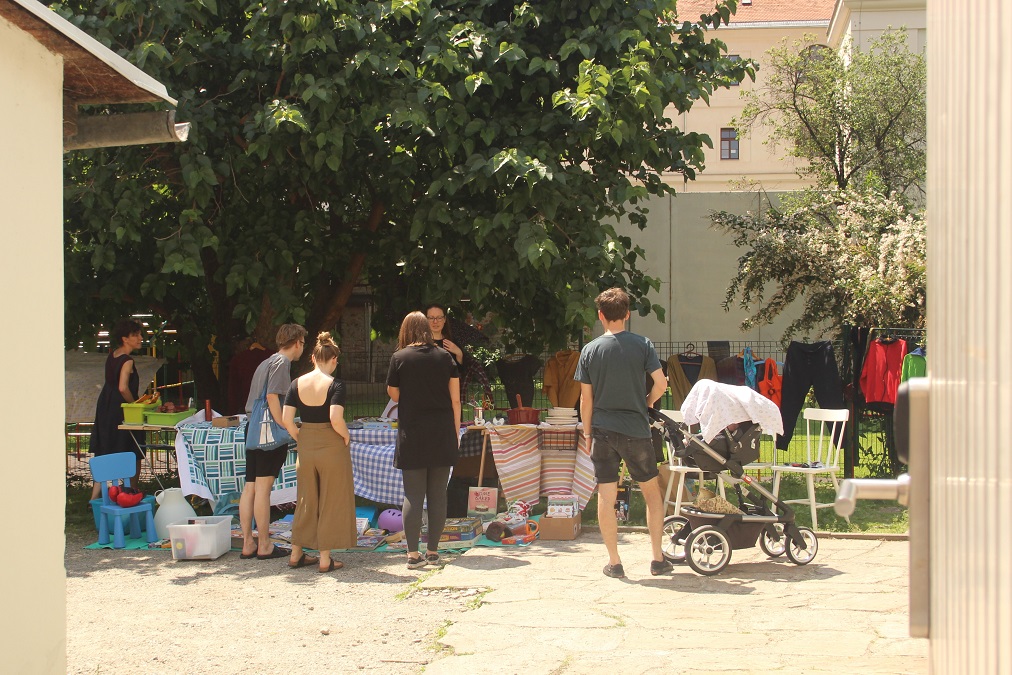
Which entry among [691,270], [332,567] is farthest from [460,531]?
[691,270]

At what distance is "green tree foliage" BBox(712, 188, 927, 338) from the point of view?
13.4 m

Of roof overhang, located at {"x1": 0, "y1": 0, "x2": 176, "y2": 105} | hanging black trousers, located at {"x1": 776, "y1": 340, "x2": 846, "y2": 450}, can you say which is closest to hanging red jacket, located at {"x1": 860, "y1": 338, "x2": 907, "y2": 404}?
hanging black trousers, located at {"x1": 776, "y1": 340, "x2": 846, "y2": 450}

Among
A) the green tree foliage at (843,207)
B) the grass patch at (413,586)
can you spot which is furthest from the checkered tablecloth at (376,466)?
the green tree foliage at (843,207)

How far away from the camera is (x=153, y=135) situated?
5.40 metres

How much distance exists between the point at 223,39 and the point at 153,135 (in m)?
4.95

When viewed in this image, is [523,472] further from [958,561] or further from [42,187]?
[958,561]

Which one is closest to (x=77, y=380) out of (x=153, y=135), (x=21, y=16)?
(x=153, y=135)

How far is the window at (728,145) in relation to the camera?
45656 mm

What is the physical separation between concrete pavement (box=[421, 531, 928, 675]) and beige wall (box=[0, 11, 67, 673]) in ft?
6.58

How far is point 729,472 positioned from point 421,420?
7.69ft

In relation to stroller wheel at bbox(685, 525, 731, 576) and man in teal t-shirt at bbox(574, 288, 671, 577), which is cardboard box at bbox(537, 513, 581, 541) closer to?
man in teal t-shirt at bbox(574, 288, 671, 577)

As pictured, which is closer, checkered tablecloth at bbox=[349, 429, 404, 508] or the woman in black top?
the woman in black top

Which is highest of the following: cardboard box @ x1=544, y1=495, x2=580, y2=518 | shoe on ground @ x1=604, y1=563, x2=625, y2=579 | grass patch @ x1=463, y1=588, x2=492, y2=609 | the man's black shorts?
the man's black shorts

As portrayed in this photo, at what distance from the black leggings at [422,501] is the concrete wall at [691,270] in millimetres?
13049
